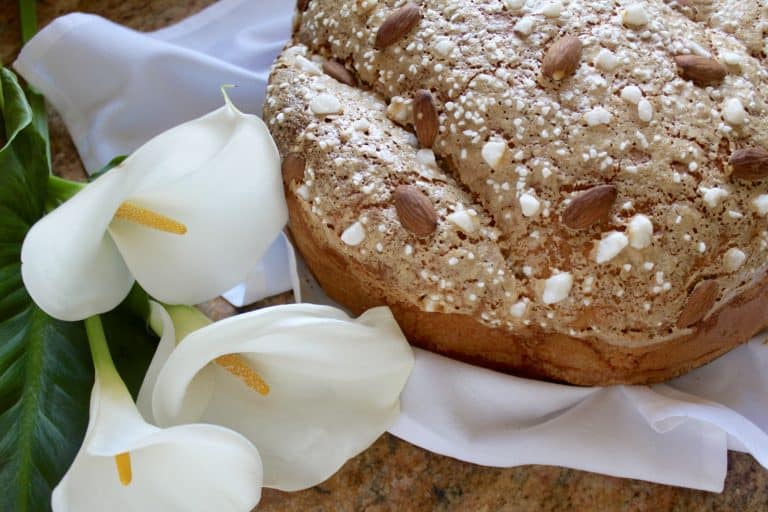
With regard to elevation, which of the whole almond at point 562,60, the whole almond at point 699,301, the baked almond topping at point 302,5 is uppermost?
the whole almond at point 562,60

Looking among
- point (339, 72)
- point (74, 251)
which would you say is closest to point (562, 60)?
point (339, 72)

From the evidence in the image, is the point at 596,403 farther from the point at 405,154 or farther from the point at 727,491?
the point at 405,154

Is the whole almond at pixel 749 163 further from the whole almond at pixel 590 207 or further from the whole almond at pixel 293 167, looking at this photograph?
the whole almond at pixel 293 167

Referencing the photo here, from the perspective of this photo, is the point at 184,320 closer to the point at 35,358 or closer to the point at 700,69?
the point at 35,358

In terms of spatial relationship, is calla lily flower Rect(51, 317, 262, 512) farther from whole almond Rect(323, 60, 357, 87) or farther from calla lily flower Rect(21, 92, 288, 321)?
whole almond Rect(323, 60, 357, 87)

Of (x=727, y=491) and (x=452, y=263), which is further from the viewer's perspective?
(x=727, y=491)

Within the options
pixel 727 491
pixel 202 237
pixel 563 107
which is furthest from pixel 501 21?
pixel 727 491

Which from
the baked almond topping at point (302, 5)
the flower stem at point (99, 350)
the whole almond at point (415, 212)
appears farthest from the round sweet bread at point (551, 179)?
the flower stem at point (99, 350)
